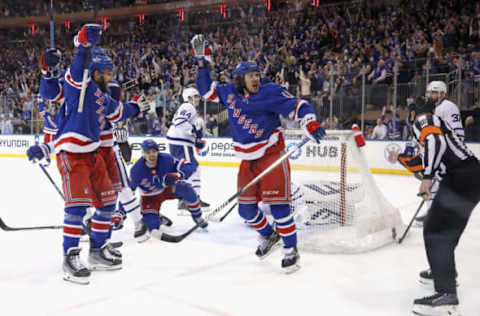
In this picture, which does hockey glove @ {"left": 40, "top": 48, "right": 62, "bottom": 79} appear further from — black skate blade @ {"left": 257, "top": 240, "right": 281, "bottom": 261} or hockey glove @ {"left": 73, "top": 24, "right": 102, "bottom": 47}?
black skate blade @ {"left": 257, "top": 240, "right": 281, "bottom": 261}

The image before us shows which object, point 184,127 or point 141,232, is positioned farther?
point 184,127

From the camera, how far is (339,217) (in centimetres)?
363

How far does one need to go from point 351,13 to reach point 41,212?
991cm

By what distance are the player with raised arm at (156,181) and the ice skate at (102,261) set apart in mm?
803

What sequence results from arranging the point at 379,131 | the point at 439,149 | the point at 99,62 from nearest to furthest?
the point at 439,149 < the point at 99,62 < the point at 379,131

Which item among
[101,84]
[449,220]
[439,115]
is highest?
[101,84]

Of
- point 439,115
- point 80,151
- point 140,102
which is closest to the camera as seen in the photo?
point 80,151

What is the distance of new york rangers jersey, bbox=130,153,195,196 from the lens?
3.86 metres

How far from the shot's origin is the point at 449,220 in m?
2.16

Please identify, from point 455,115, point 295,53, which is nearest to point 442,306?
point 455,115

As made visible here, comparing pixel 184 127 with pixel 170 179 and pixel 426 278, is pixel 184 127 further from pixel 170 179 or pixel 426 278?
pixel 426 278

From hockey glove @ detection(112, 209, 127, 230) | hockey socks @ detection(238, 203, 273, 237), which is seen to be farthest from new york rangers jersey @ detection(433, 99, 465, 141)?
hockey glove @ detection(112, 209, 127, 230)

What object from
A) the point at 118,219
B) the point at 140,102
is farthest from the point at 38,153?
the point at 118,219

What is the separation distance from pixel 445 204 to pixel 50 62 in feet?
7.37
